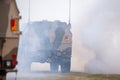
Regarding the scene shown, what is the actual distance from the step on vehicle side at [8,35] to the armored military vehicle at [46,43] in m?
12.2

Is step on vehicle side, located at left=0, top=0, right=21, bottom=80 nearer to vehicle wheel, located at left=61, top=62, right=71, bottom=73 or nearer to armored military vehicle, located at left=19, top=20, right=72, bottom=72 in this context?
armored military vehicle, located at left=19, top=20, right=72, bottom=72

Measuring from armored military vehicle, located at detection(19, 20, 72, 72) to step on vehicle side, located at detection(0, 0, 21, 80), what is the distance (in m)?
12.2

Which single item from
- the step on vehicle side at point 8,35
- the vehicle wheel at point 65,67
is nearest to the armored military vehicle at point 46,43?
the vehicle wheel at point 65,67

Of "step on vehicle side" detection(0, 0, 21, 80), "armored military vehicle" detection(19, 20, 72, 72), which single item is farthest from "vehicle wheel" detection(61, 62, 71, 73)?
"step on vehicle side" detection(0, 0, 21, 80)

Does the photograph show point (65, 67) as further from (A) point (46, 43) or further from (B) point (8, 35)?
(B) point (8, 35)

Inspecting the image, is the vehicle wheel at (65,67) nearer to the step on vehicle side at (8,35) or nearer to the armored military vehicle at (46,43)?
the armored military vehicle at (46,43)

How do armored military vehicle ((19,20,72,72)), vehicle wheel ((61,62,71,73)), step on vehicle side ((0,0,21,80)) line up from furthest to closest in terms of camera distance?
vehicle wheel ((61,62,71,73)), armored military vehicle ((19,20,72,72)), step on vehicle side ((0,0,21,80))

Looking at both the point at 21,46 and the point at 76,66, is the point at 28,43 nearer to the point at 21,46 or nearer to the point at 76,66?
the point at 21,46

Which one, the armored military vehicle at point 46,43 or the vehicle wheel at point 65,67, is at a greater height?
the armored military vehicle at point 46,43

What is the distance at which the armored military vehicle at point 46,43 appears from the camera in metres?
23.9

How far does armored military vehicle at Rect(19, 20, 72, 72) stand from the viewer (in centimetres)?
2391

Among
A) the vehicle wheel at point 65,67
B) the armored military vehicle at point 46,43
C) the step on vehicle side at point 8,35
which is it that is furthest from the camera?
the vehicle wheel at point 65,67

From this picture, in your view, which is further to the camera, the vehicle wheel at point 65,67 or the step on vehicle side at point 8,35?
the vehicle wheel at point 65,67

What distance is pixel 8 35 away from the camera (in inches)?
449
